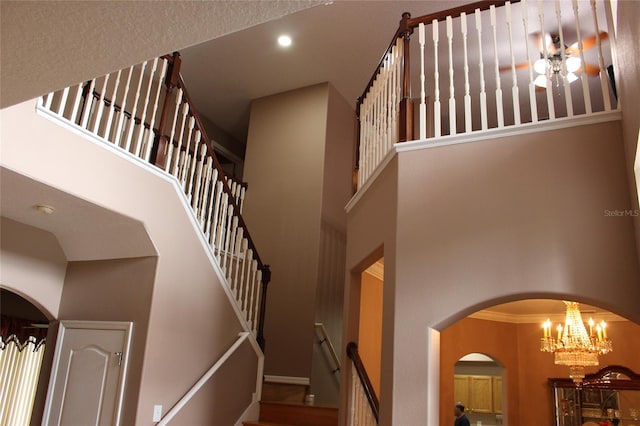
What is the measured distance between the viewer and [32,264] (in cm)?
474

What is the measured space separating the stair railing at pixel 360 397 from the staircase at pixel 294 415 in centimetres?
94

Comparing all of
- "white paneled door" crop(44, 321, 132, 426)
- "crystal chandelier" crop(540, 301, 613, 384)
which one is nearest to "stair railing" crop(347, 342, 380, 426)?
"white paneled door" crop(44, 321, 132, 426)

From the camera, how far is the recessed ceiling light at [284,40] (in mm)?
6734

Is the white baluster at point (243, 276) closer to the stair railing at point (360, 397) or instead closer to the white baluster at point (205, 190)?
the white baluster at point (205, 190)

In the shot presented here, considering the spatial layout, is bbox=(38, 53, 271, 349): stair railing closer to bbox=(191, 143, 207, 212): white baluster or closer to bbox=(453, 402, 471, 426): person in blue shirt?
bbox=(191, 143, 207, 212): white baluster

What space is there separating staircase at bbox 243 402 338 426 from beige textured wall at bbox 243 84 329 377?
104 cm

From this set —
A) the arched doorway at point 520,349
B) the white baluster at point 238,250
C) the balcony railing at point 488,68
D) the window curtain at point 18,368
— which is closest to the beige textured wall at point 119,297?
the white baluster at point 238,250

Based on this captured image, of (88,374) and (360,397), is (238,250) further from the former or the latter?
(360,397)

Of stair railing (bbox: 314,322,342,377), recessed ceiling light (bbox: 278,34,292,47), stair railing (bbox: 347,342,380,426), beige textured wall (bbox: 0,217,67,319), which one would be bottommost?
stair railing (bbox: 347,342,380,426)

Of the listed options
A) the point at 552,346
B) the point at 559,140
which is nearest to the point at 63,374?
the point at 559,140

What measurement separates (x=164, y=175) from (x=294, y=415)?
2770 mm

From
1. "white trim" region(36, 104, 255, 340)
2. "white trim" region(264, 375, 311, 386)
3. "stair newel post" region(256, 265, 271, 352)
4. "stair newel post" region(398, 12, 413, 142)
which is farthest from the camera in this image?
"white trim" region(264, 375, 311, 386)

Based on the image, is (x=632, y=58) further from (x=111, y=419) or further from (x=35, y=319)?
(x=35, y=319)

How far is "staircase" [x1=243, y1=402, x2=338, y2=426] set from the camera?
5.13m
